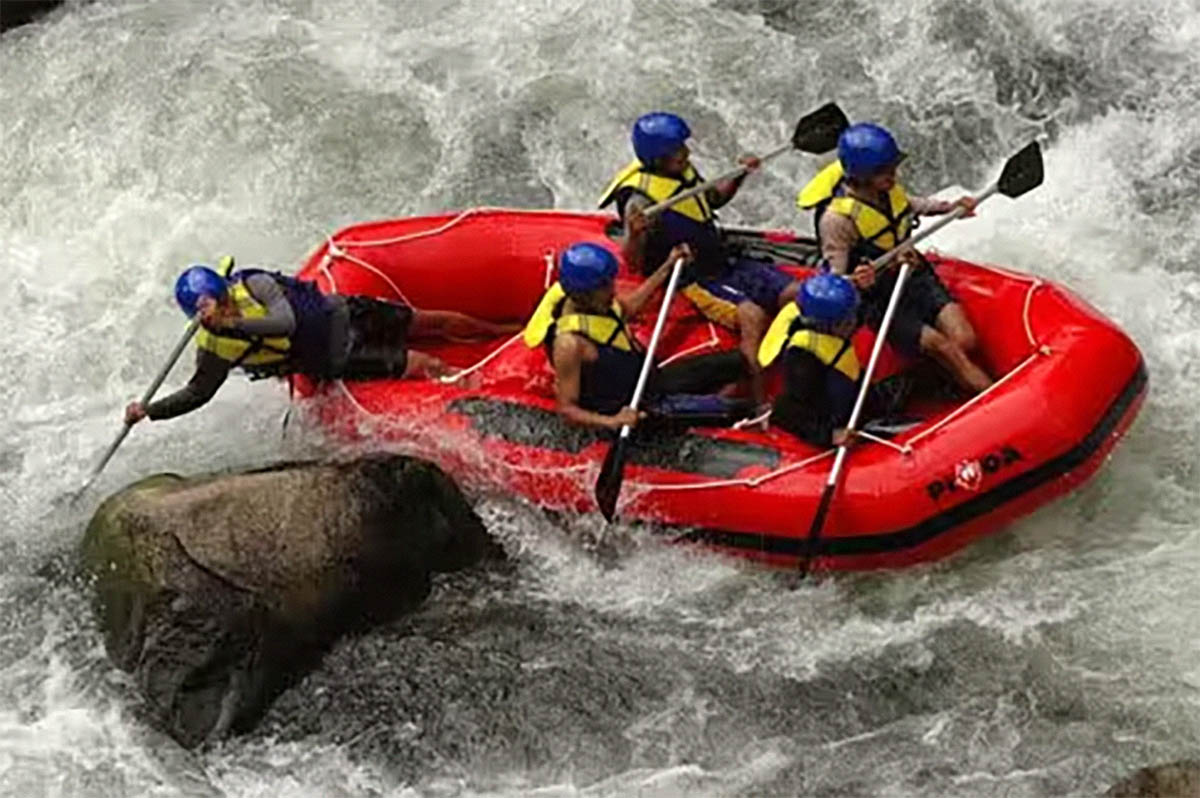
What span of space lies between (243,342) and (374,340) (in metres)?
0.61

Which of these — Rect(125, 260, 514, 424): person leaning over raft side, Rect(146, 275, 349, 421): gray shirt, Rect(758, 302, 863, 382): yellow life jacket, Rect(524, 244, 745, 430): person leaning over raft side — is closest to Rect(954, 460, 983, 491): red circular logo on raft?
Rect(758, 302, 863, 382): yellow life jacket

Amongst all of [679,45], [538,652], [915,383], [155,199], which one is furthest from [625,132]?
[538,652]

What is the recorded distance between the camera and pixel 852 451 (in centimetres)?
743

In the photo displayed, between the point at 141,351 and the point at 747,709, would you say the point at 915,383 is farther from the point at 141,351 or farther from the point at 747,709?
the point at 141,351

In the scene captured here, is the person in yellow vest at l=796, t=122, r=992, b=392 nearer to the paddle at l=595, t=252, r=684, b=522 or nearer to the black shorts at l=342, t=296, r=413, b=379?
the paddle at l=595, t=252, r=684, b=522

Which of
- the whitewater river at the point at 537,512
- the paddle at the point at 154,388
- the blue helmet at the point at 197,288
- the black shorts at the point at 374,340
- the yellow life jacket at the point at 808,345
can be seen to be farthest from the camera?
the black shorts at the point at 374,340

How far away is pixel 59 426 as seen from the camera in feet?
30.0

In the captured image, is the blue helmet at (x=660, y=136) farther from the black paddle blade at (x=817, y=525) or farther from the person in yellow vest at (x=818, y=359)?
the black paddle blade at (x=817, y=525)

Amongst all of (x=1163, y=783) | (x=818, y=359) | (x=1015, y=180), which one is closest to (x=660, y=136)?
(x=818, y=359)

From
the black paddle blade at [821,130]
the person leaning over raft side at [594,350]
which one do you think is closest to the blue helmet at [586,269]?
the person leaning over raft side at [594,350]

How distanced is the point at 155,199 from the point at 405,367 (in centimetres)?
298

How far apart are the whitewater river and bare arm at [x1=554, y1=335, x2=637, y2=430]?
473 mm

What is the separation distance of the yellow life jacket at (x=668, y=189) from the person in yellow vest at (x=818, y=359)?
738 millimetres

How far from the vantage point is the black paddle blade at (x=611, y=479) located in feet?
24.5
